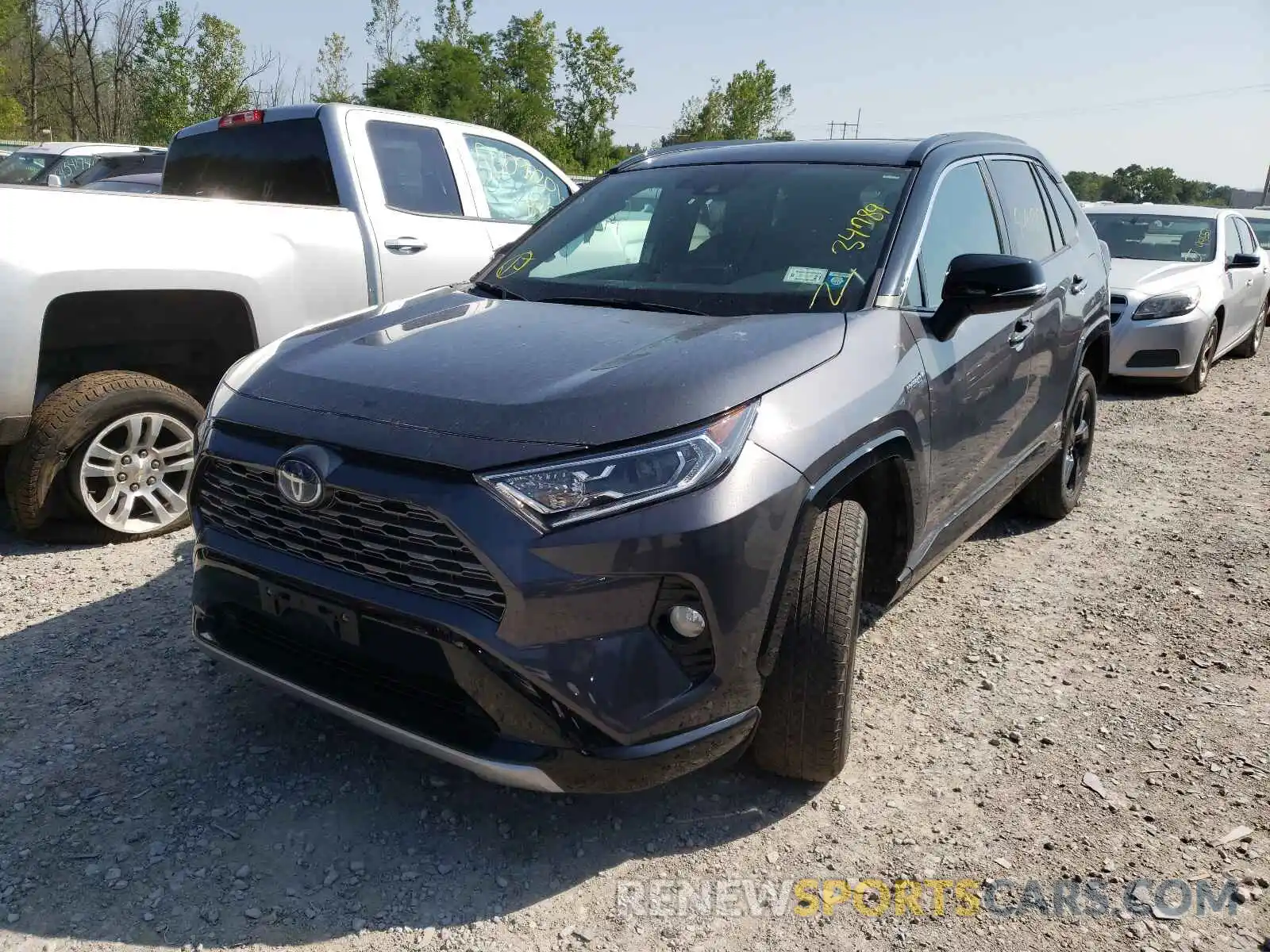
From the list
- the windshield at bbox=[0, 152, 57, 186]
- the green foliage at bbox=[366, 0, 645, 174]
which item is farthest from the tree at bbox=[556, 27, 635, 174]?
the windshield at bbox=[0, 152, 57, 186]

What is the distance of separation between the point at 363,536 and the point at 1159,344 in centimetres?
805

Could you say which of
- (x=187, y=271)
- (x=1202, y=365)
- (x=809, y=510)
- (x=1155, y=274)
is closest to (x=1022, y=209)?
(x=809, y=510)

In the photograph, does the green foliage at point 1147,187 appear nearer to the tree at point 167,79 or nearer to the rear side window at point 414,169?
the tree at point 167,79

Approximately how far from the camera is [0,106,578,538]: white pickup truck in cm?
386

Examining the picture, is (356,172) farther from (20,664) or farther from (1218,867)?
(1218,867)

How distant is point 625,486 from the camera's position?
7.14 ft

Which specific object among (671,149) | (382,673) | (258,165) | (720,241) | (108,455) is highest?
(671,149)

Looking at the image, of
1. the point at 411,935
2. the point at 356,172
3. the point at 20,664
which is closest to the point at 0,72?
the point at 356,172

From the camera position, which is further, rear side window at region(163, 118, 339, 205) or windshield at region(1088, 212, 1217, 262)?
windshield at region(1088, 212, 1217, 262)

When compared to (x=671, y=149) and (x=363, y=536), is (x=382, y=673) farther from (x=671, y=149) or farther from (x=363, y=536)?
(x=671, y=149)

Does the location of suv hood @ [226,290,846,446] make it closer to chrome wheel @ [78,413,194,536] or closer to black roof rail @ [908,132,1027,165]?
black roof rail @ [908,132,1027,165]

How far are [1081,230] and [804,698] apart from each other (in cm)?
343

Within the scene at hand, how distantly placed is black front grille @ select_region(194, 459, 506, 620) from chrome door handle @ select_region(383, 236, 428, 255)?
2.64 m

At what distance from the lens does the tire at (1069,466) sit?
15.7 feet
